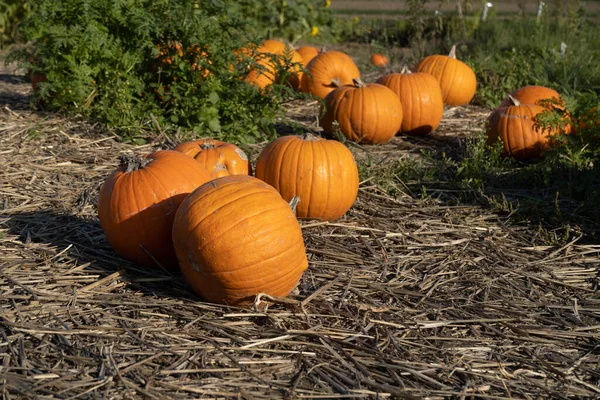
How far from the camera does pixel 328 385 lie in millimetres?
2529

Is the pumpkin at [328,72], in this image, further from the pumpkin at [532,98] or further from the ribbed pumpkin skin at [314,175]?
the ribbed pumpkin skin at [314,175]

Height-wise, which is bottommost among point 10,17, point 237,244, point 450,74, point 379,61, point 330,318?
point 379,61

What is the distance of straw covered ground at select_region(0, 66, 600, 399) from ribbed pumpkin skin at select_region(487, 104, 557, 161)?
1.26m

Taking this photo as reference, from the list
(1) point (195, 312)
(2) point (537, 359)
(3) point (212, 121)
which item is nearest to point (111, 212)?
(1) point (195, 312)

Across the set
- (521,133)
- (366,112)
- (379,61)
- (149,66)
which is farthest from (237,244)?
(379,61)

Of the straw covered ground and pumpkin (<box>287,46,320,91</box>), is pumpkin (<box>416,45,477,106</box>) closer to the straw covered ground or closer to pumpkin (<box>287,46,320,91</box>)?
pumpkin (<box>287,46,320,91</box>)

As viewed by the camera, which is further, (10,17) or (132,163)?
(10,17)

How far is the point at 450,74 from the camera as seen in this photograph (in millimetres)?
7488

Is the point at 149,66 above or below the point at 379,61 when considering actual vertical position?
above

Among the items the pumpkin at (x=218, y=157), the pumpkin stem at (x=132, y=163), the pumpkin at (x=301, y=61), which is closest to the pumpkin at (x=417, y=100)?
the pumpkin at (x=301, y=61)

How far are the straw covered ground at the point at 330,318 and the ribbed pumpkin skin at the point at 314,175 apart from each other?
139 mm

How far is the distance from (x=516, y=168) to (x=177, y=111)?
2.82 meters

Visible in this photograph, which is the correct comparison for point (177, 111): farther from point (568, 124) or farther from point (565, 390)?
point (565, 390)

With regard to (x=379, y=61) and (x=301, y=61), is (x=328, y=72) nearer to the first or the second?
(x=301, y=61)
